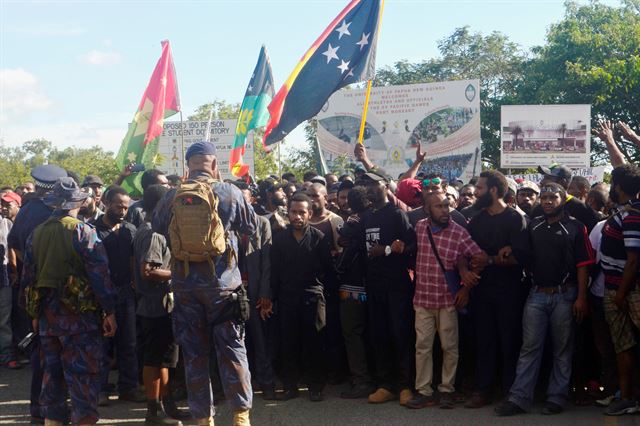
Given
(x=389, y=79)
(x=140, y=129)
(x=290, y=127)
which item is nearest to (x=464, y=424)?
(x=290, y=127)

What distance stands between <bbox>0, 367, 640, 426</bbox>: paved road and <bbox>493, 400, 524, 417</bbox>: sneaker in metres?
0.07

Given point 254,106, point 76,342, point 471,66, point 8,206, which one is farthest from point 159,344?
point 471,66

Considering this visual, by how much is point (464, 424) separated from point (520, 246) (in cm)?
155

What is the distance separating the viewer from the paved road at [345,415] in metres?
6.16

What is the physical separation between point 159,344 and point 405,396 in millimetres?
2220

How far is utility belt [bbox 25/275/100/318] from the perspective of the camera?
5.63m

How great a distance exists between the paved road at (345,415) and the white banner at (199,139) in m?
13.0

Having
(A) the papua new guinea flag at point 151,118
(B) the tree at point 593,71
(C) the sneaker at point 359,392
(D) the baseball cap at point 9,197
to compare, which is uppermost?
(B) the tree at point 593,71

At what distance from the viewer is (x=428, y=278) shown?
672 centimetres

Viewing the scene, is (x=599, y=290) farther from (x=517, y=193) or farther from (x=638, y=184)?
(x=517, y=193)

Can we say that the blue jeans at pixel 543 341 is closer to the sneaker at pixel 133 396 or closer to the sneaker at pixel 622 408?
the sneaker at pixel 622 408

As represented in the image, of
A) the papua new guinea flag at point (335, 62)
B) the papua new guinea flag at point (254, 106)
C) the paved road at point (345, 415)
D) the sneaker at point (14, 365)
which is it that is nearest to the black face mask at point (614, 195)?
the paved road at point (345, 415)

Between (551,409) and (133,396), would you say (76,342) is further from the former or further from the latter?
(551,409)

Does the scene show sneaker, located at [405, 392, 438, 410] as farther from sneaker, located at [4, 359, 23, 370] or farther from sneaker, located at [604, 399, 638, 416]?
sneaker, located at [4, 359, 23, 370]
